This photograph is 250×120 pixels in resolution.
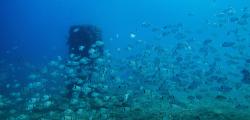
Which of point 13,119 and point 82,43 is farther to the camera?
point 82,43

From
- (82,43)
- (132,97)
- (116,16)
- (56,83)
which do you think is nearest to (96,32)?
(82,43)

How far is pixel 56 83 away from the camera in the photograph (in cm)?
2377

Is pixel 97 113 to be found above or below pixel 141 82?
below

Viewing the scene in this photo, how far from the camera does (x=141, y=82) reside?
1855cm

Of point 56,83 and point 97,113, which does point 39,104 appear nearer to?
point 97,113

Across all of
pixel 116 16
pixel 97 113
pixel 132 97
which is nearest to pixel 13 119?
pixel 97 113

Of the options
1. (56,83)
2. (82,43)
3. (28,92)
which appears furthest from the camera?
(56,83)

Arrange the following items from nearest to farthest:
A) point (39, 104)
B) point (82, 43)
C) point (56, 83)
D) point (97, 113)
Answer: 1. point (97, 113)
2. point (39, 104)
3. point (82, 43)
4. point (56, 83)

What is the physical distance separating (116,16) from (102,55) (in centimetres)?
17215

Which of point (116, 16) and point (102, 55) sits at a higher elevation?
point (116, 16)

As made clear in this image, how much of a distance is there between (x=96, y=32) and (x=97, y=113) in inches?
291

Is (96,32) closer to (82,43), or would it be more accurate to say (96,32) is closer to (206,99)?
(82,43)

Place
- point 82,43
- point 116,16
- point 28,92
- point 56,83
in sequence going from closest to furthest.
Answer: point 82,43, point 28,92, point 56,83, point 116,16

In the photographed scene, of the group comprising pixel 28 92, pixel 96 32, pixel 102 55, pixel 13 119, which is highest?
pixel 96 32
